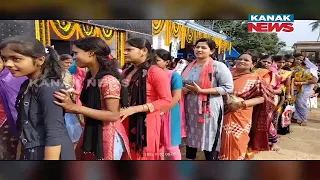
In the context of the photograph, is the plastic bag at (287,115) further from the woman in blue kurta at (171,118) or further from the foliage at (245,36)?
the woman in blue kurta at (171,118)

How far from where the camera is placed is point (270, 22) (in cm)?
182

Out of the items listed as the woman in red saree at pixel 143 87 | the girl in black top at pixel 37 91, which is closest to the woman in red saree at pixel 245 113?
the woman in red saree at pixel 143 87

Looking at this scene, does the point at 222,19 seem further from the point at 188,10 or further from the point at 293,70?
the point at 293,70

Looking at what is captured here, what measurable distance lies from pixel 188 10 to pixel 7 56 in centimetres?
109

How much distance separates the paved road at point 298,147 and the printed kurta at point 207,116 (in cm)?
39

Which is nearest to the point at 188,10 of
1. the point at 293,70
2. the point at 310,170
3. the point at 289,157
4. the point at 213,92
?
the point at 213,92

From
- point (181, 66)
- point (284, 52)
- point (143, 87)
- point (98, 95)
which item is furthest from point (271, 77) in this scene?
point (98, 95)

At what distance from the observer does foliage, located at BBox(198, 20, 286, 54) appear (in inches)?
72.0

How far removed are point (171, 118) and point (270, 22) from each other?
0.85 meters

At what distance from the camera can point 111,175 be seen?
204 cm

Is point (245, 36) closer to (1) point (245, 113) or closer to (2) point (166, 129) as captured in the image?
(1) point (245, 113)

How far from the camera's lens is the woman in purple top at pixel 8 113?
174 centimetres

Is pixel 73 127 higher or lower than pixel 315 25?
lower

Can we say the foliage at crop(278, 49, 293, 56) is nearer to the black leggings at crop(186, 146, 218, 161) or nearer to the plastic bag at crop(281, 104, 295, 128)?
the plastic bag at crop(281, 104, 295, 128)
